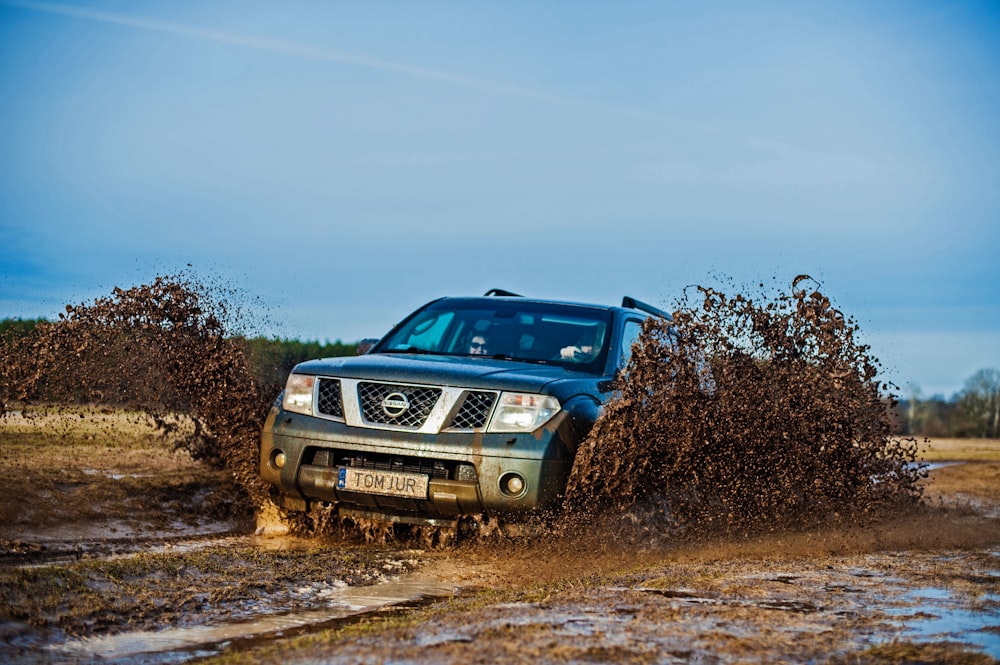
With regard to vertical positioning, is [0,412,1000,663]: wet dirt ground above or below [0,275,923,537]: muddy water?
below

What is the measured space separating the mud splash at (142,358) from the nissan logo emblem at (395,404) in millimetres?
2400

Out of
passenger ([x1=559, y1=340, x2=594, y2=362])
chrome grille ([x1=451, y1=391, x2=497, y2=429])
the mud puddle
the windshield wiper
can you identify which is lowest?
the mud puddle

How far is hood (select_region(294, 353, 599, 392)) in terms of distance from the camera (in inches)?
263

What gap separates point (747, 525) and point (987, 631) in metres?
3.40

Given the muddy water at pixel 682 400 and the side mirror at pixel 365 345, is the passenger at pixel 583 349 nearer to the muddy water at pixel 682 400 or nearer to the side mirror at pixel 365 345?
the muddy water at pixel 682 400

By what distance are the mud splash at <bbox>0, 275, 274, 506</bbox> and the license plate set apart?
240 centimetres

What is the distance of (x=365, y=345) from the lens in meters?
8.45

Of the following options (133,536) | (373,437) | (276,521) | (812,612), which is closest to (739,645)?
(812,612)

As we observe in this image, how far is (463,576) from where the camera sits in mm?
5895

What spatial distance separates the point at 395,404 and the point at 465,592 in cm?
164

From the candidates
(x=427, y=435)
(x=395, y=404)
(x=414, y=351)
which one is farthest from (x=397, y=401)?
(x=414, y=351)

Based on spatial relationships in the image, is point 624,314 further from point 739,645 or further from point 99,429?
point 99,429

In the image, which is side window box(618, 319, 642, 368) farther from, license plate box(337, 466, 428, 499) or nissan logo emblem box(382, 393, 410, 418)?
license plate box(337, 466, 428, 499)

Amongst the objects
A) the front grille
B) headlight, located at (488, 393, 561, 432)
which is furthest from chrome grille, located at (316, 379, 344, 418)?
headlight, located at (488, 393, 561, 432)
